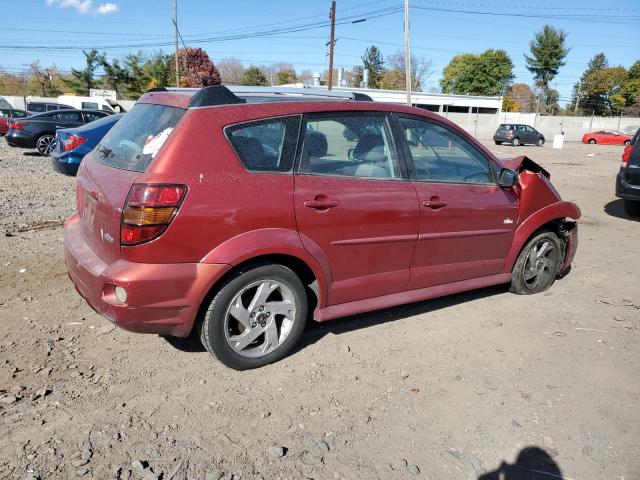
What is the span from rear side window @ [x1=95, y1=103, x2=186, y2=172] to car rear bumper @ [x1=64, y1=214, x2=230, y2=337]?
2.02ft

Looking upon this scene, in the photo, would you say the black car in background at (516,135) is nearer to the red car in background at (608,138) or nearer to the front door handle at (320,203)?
the red car in background at (608,138)

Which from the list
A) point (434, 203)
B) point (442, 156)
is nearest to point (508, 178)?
point (442, 156)

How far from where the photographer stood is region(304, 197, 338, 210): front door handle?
329 cm

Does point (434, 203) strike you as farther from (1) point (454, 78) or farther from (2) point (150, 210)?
(1) point (454, 78)

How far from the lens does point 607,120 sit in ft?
187

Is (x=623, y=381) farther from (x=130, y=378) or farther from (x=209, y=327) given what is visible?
(x=130, y=378)

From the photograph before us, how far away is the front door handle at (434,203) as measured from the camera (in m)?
3.83

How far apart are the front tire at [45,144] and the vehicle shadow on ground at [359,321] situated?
1389 centimetres

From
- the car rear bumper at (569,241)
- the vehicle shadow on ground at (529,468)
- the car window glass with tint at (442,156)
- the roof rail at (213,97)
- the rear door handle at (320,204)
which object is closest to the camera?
the vehicle shadow on ground at (529,468)

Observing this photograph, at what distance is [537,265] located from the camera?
4.94 meters

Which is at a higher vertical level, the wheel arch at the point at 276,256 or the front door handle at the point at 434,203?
the front door handle at the point at 434,203

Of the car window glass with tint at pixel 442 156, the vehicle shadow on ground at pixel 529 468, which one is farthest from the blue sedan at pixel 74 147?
the vehicle shadow on ground at pixel 529 468

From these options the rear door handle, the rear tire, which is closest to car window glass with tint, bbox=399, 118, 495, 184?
the rear door handle

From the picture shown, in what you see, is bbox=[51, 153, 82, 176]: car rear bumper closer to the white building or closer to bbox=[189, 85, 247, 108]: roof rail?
bbox=[189, 85, 247, 108]: roof rail
